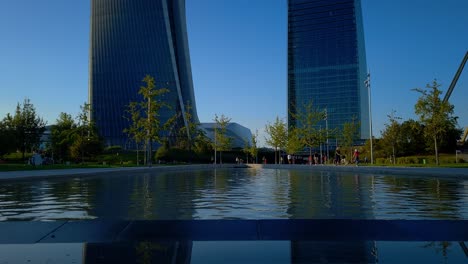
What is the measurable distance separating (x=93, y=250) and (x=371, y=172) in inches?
965

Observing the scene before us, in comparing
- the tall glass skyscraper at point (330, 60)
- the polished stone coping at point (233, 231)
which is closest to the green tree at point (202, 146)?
the polished stone coping at point (233, 231)

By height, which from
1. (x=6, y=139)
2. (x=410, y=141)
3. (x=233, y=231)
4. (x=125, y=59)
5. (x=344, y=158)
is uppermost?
(x=125, y=59)

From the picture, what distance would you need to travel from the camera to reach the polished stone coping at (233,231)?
5.90 metres

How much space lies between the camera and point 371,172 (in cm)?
2733

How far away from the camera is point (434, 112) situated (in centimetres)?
3716

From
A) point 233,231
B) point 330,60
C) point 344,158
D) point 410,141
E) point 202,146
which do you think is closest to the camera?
point 233,231

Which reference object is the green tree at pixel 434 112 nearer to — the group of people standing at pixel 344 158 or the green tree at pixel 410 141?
the group of people standing at pixel 344 158

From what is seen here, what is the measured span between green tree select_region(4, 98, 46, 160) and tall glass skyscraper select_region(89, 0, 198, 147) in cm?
5052

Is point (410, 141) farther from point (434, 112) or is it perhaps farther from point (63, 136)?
point (63, 136)

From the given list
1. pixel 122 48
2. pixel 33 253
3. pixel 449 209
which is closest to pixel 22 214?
pixel 33 253

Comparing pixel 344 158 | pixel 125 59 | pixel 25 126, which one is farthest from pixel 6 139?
pixel 125 59

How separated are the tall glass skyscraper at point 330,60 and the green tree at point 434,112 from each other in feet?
345

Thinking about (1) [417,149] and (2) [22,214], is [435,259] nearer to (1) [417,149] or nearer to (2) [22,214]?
(2) [22,214]

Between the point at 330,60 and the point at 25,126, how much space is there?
374 feet
